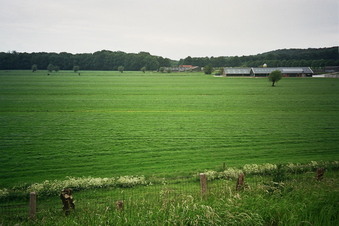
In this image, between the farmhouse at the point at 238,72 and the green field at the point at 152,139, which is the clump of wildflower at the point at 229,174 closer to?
the green field at the point at 152,139

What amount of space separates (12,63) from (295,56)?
200 m

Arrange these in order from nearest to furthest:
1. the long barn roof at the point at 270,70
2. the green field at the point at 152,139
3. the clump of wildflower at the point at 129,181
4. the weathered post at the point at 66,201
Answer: the weathered post at the point at 66,201, the clump of wildflower at the point at 129,181, the green field at the point at 152,139, the long barn roof at the point at 270,70

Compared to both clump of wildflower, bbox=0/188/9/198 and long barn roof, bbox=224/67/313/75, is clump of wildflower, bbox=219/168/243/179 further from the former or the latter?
long barn roof, bbox=224/67/313/75

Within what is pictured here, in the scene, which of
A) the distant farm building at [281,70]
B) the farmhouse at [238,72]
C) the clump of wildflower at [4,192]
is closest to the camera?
the clump of wildflower at [4,192]

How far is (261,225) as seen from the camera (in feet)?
22.5

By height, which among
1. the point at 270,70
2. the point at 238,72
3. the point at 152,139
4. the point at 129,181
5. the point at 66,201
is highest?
the point at 270,70

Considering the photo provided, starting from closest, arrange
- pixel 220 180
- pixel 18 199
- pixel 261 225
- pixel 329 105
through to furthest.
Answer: pixel 261 225
pixel 18 199
pixel 220 180
pixel 329 105

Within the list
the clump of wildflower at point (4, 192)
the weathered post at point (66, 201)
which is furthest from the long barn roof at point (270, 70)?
the weathered post at point (66, 201)

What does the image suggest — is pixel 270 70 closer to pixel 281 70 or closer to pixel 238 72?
pixel 281 70

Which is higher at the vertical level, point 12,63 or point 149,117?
point 12,63

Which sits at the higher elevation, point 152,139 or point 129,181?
point 129,181

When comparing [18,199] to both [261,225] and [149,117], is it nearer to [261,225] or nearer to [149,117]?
Result: [261,225]

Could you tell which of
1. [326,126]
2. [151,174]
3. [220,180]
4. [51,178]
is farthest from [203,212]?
[326,126]

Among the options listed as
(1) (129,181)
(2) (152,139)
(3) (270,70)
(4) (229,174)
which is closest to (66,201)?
(1) (129,181)
